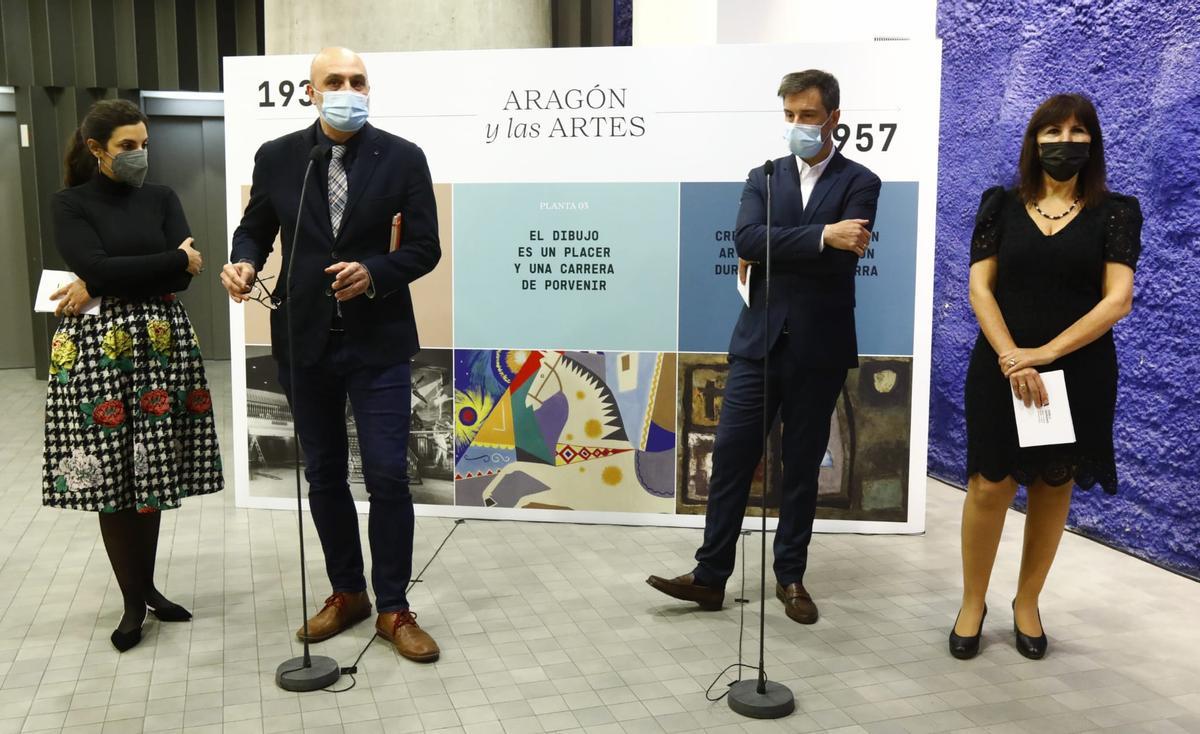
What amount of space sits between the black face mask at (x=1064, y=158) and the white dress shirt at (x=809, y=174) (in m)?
0.60

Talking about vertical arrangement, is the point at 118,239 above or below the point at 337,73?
below

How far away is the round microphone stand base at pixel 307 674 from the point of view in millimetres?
2717

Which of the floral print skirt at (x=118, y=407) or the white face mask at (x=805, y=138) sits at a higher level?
the white face mask at (x=805, y=138)

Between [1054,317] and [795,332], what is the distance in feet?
2.29

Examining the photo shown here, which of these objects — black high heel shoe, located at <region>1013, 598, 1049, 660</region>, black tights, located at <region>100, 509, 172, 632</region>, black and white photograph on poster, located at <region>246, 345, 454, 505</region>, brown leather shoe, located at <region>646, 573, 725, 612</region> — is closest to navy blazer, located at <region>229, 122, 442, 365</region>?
black tights, located at <region>100, 509, 172, 632</region>

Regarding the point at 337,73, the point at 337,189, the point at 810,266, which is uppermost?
the point at 337,73

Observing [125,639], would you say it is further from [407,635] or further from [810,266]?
[810,266]

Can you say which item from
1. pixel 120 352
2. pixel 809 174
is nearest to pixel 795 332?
pixel 809 174

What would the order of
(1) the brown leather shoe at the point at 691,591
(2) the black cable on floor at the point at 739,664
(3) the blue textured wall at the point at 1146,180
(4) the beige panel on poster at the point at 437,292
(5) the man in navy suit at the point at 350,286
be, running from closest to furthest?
(2) the black cable on floor at the point at 739,664, (5) the man in navy suit at the point at 350,286, (1) the brown leather shoe at the point at 691,591, (3) the blue textured wall at the point at 1146,180, (4) the beige panel on poster at the point at 437,292

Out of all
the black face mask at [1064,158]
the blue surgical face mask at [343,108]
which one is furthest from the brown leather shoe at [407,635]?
the black face mask at [1064,158]

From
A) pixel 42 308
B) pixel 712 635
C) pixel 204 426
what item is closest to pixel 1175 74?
pixel 712 635

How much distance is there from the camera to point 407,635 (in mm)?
2934

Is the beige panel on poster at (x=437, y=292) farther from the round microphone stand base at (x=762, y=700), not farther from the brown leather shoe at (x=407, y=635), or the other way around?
the round microphone stand base at (x=762, y=700)

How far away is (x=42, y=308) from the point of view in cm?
296
